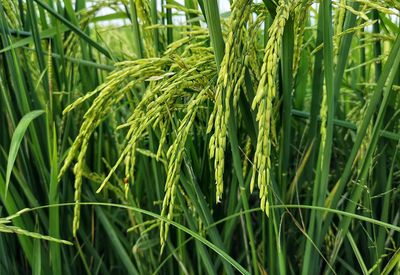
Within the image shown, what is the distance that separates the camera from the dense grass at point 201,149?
3.16 feet

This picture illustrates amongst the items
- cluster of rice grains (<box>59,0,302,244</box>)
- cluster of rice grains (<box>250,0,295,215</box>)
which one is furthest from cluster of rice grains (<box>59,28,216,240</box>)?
cluster of rice grains (<box>250,0,295,215</box>)

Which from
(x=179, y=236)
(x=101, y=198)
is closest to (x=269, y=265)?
(x=179, y=236)

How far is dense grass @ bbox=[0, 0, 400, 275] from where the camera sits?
96 centimetres

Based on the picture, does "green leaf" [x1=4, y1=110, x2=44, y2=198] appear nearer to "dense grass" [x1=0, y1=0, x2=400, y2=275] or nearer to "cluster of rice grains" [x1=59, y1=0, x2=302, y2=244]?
"dense grass" [x1=0, y1=0, x2=400, y2=275]

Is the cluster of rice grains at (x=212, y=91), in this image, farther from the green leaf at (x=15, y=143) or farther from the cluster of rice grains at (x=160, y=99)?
the green leaf at (x=15, y=143)

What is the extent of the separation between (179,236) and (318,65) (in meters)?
0.42

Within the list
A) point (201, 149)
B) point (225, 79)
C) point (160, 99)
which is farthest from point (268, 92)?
point (201, 149)

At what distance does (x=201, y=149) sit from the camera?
1.30 metres

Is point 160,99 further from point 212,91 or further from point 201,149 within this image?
point 201,149

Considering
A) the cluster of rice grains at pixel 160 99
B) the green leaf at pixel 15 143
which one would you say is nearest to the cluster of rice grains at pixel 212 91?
the cluster of rice grains at pixel 160 99

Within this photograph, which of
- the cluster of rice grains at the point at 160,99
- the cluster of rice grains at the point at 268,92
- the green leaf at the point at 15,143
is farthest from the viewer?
the green leaf at the point at 15,143

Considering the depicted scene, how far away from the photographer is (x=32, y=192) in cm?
141

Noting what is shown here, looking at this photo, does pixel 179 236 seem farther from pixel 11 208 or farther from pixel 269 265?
pixel 11 208

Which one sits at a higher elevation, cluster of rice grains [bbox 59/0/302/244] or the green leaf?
cluster of rice grains [bbox 59/0/302/244]
